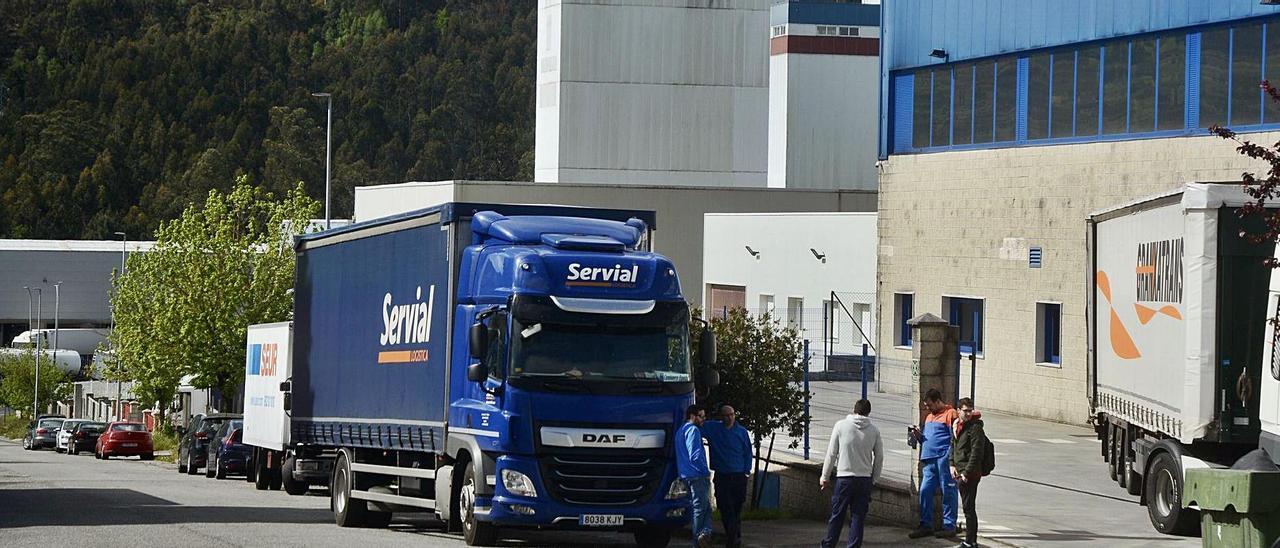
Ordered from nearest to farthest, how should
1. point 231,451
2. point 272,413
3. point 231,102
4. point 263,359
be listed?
point 272,413
point 263,359
point 231,451
point 231,102

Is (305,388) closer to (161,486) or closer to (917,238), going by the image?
Answer: (161,486)

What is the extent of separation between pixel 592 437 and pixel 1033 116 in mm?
20976

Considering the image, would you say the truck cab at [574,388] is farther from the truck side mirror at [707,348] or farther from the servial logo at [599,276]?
the truck side mirror at [707,348]

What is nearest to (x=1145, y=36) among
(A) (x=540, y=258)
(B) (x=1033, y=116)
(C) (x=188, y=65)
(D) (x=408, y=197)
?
(B) (x=1033, y=116)

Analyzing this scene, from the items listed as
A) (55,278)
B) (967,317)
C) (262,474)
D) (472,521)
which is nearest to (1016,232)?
(967,317)

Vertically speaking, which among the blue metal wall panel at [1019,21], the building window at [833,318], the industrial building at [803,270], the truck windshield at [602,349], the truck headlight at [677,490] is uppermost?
the blue metal wall panel at [1019,21]

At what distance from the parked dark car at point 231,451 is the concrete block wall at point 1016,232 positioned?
536 inches

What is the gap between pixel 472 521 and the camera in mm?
17047

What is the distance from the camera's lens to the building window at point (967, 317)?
36844 millimetres

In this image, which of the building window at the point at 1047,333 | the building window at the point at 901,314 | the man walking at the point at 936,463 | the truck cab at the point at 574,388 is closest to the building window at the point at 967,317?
the building window at the point at 901,314

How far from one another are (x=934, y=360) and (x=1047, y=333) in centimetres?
1700

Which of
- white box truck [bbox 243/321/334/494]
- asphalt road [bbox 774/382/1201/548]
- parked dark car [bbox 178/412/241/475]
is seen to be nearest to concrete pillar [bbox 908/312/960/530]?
asphalt road [bbox 774/382/1201/548]

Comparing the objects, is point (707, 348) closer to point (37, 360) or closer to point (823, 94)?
point (823, 94)

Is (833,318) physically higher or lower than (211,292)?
Result: lower
